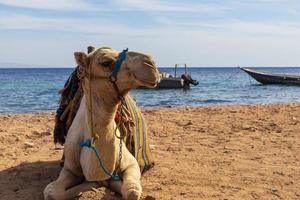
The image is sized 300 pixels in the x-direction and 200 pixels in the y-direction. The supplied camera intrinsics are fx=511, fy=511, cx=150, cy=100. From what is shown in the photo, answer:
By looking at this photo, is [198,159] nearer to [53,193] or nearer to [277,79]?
[53,193]

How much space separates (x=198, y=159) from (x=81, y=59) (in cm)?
376

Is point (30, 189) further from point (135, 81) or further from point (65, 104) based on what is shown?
point (135, 81)

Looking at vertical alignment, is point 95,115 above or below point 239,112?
above

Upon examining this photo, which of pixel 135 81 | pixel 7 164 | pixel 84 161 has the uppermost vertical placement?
pixel 135 81

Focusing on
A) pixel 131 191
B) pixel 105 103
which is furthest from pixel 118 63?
pixel 131 191

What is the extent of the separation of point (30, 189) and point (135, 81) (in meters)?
2.68

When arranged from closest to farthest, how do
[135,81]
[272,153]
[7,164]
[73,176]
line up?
[135,81], [73,176], [7,164], [272,153]

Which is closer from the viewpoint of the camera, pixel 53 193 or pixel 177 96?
pixel 53 193

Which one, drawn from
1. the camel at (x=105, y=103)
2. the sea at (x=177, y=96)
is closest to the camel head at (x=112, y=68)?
the camel at (x=105, y=103)

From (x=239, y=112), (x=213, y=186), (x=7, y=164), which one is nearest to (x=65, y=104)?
(x=7, y=164)

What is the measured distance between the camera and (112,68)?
3.98 m

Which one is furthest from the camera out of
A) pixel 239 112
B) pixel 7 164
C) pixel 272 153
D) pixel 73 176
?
pixel 239 112

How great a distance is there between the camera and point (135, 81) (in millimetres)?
3664

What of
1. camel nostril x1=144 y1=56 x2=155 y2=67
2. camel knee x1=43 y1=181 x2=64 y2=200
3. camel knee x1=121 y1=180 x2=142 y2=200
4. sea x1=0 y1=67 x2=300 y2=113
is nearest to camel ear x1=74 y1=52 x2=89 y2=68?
camel nostril x1=144 y1=56 x2=155 y2=67
